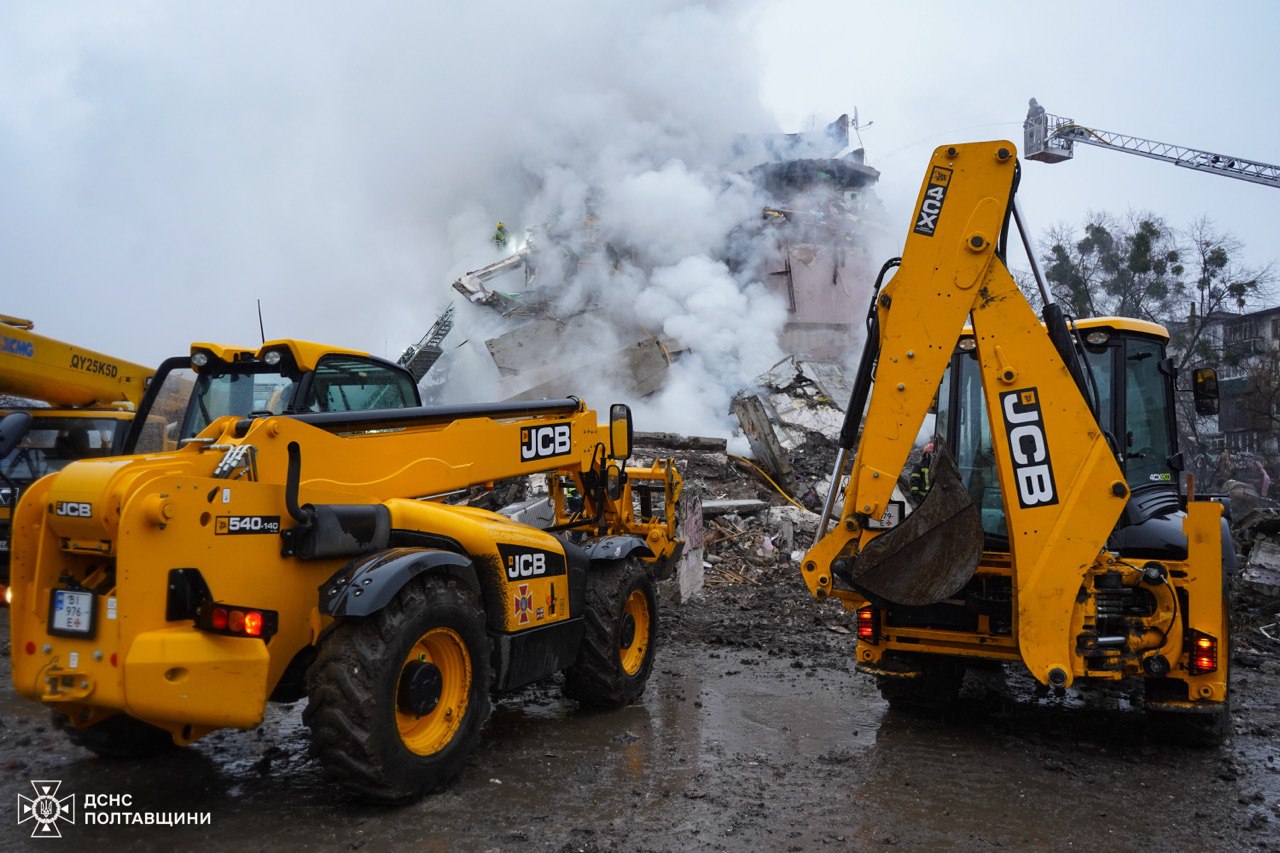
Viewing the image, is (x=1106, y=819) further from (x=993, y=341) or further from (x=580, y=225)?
(x=580, y=225)

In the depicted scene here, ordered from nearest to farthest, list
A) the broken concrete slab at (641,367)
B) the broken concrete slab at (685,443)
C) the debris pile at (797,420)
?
1. the debris pile at (797,420)
2. the broken concrete slab at (685,443)
3. the broken concrete slab at (641,367)

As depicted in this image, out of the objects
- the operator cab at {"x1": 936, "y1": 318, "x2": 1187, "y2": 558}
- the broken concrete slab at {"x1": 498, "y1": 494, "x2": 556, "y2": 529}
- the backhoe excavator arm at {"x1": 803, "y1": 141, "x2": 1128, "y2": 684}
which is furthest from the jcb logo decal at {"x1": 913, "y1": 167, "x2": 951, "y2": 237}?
the broken concrete slab at {"x1": 498, "y1": 494, "x2": 556, "y2": 529}

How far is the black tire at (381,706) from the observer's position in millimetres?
3982

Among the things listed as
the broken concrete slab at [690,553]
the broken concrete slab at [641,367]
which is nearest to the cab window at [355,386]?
the broken concrete slab at [690,553]

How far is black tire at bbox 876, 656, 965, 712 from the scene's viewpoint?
6.10 meters

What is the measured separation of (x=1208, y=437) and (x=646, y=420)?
16718 millimetres

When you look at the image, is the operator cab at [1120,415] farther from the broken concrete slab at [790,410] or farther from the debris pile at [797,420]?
the broken concrete slab at [790,410]

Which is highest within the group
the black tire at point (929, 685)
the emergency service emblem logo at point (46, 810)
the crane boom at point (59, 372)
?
the crane boom at point (59, 372)

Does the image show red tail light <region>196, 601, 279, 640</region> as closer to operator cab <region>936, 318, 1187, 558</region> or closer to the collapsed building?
operator cab <region>936, 318, 1187, 558</region>

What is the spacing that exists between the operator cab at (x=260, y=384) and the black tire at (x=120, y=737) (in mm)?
1719

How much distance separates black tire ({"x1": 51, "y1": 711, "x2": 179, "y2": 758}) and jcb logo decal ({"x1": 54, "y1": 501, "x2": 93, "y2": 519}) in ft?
4.30

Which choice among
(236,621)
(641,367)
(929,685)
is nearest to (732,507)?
(929,685)

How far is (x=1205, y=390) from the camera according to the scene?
245 inches

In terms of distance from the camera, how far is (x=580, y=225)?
28.0 m
